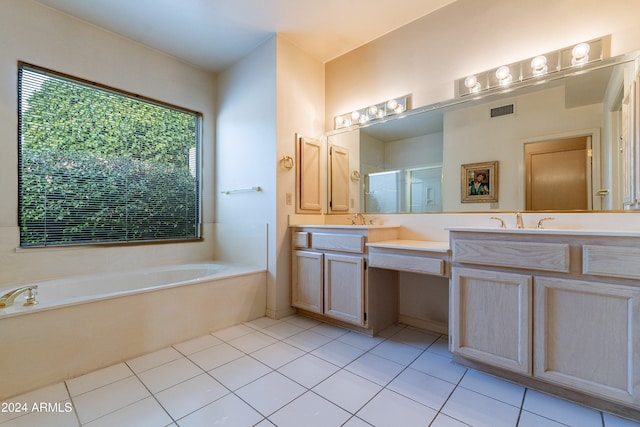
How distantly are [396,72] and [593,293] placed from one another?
A: 6.99ft

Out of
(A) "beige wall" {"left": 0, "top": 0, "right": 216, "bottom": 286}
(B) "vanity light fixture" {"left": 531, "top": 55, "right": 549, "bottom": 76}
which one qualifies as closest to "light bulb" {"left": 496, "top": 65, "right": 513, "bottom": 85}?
(B) "vanity light fixture" {"left": 531, "top": 55, "right": 549, "bottom": 76}

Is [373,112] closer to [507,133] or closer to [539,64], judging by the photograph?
[507,133]

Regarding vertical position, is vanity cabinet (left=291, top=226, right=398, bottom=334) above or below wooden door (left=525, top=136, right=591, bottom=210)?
below

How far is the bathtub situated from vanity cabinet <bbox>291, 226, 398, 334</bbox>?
43 centimetres

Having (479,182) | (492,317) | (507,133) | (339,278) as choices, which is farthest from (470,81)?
(339,278)

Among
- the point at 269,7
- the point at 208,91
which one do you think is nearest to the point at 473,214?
the point at 269,7

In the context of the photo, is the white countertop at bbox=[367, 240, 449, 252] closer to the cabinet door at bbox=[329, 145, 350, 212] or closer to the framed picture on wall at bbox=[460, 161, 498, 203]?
the framed picture on wall at bbox=[460, 161, 498, 203]

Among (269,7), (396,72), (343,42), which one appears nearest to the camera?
(269,7)

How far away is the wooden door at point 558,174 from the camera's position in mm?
1716

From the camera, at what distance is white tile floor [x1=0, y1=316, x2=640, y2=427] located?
1301mm

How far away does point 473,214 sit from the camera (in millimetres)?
2094

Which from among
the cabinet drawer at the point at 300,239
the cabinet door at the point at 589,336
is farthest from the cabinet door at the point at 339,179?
the cabinet door at the point at 589,336

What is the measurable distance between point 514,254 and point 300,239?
1.65m

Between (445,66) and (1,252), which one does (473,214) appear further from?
(1,252)
